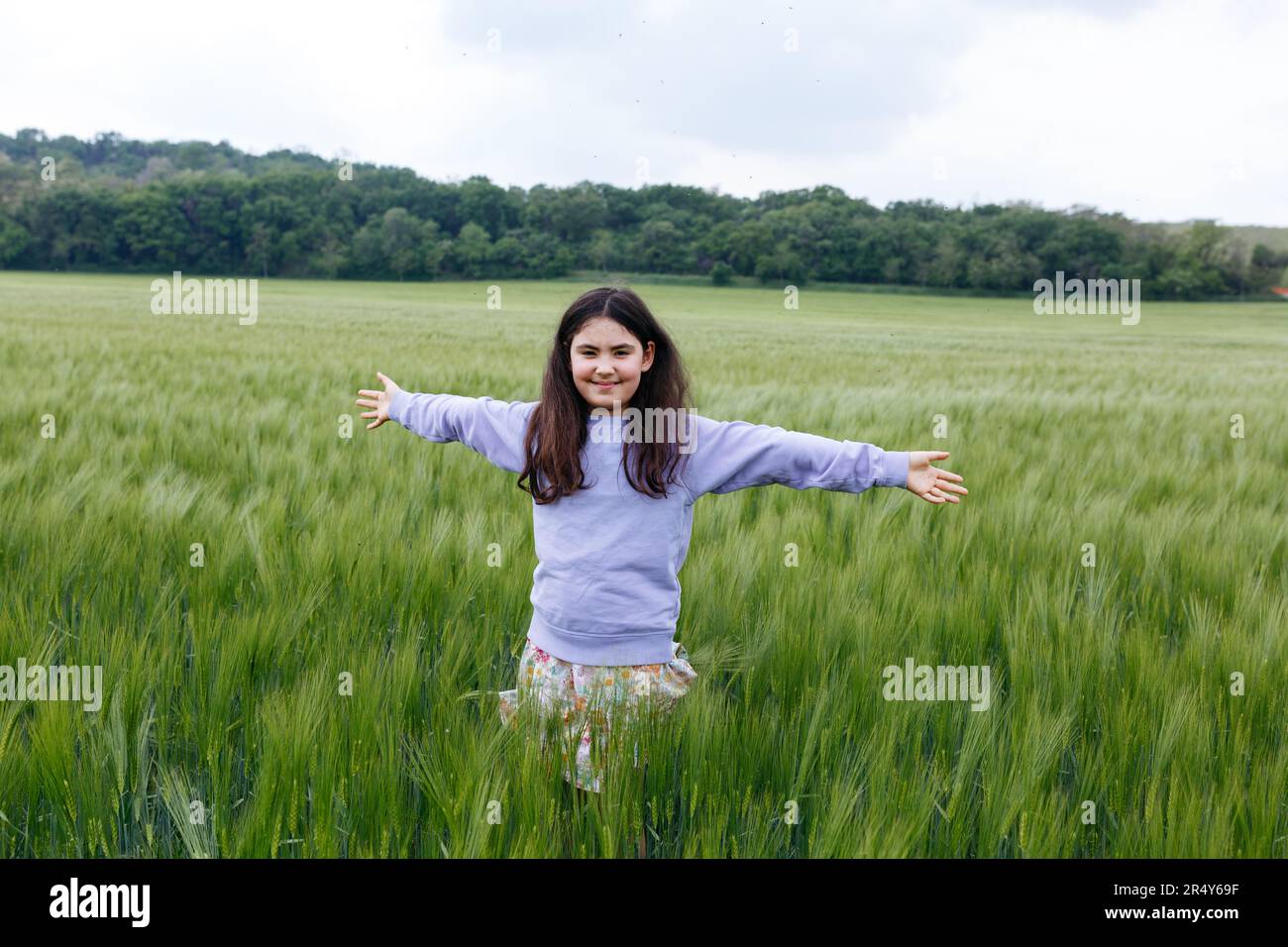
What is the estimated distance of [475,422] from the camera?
1.85 meters

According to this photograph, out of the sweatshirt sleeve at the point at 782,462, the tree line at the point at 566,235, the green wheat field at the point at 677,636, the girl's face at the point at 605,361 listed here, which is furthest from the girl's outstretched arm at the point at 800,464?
the tree line at the point at 566,235

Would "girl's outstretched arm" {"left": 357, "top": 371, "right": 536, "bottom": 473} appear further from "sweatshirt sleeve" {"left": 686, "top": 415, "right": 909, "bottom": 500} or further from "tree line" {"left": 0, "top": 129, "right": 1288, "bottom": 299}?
"tree line" {"left": 0, "top": 129, "right": 1288, "bottom": 299}

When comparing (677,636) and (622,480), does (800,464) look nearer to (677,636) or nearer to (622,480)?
(622,480)

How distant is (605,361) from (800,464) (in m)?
0.43

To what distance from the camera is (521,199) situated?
51.2m

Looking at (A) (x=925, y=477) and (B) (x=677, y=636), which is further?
(B) (x=677, y=636)

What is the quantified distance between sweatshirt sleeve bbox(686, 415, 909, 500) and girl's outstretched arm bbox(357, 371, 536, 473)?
38 cm

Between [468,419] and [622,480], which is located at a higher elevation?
[468,419]

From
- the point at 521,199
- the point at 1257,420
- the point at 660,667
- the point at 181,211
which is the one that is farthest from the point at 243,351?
the point at 181,211

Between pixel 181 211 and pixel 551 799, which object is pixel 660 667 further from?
pixel 181 211

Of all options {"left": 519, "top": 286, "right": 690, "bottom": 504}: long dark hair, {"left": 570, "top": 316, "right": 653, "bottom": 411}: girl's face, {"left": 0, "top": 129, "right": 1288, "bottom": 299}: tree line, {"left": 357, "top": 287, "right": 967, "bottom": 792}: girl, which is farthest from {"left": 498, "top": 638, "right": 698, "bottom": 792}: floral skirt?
{"left": 0, "top": 129, "right": 1288, "bottom": 299}: tree line

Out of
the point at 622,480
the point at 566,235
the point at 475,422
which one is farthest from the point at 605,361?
the point at 566,235

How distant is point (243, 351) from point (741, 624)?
7.95 m
